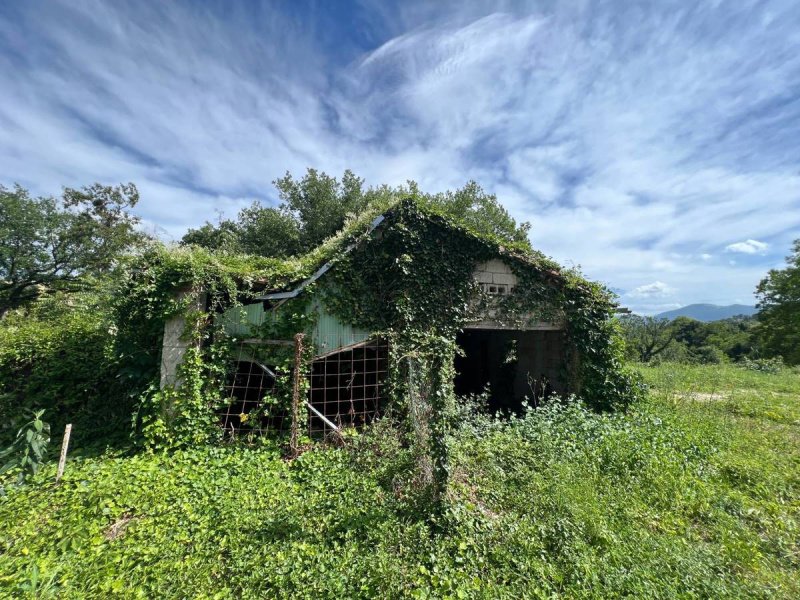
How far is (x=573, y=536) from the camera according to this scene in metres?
3.60

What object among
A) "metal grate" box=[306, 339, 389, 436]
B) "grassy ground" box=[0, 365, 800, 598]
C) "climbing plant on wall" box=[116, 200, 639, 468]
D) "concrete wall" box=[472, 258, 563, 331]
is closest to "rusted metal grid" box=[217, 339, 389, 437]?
"metal grate" box=[306, 339, 389, 436]

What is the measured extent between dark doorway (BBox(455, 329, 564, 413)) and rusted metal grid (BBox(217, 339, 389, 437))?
204cm

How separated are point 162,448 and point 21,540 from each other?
72.6 inches

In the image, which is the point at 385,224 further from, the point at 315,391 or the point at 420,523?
the point at 420,523

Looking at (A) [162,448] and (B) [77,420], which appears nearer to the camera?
(A) [162,448]

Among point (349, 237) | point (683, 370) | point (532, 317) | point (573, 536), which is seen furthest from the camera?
point (683, 370)

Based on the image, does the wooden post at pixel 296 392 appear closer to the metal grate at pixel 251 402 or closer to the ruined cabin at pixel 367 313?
the ruined cabin at pixel 367 313

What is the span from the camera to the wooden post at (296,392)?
5480mm

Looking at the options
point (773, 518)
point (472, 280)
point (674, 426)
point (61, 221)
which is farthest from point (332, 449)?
Result: point (61, 221)

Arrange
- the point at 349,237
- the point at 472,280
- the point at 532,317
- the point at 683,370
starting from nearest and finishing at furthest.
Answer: the point at 349,237, the point at 472,280, the point at 532,317, the point at 683,370

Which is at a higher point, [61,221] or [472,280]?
[61,221]

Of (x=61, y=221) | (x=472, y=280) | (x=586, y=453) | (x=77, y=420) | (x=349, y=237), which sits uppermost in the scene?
(x=61, y=221)

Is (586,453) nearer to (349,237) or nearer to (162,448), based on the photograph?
(349,237)

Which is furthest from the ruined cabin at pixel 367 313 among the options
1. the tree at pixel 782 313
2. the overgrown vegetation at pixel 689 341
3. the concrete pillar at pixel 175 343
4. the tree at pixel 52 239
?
the tree at pixel 782 313
